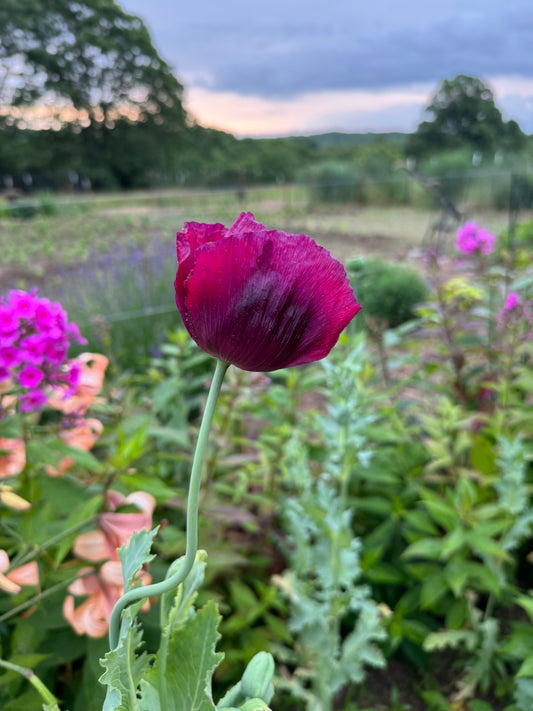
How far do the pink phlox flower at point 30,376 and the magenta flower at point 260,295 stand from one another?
0.64 metres

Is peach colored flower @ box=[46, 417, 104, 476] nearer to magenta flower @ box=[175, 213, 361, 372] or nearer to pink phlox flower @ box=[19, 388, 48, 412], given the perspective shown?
pink phlox flower @ box=[19, 388, 48, 412]

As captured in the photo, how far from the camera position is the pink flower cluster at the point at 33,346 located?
87 cm

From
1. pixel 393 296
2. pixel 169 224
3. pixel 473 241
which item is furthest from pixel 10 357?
pixel 169 224

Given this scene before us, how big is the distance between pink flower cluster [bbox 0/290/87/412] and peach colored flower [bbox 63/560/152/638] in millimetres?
336

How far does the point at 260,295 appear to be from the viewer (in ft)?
1.03

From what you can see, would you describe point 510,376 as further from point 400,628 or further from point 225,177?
point 225,177

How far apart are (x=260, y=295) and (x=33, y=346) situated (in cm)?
68

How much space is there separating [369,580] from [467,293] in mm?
1034

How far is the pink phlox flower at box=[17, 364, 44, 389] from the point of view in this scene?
0.87 metres

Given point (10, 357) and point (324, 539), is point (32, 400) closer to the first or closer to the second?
point (10, 357)

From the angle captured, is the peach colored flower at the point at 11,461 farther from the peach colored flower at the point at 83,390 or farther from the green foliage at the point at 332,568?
the green foliage at the point at 332,568

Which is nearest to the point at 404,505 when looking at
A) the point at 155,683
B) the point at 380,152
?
the point at 155,683

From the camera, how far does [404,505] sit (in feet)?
4.73

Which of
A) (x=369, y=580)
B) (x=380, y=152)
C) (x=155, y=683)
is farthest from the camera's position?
(x=380, y=152)
